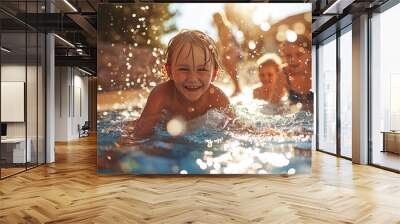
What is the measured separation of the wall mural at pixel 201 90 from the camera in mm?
6535

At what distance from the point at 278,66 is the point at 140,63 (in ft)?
7.93

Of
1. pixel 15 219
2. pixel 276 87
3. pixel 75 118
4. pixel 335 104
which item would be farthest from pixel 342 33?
pixel 75 118

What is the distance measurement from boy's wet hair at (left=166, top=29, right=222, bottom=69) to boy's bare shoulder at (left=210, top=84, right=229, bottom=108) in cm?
39

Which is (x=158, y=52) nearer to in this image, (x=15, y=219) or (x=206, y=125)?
(x=206, y=125)

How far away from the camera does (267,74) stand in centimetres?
660

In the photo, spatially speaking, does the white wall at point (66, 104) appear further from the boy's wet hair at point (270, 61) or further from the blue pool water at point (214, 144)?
the boy's wet hair at point (270, 61)

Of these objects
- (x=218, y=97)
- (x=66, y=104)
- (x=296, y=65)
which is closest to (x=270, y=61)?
(x=296, y=65)

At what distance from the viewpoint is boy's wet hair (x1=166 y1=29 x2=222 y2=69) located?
655 centimetres

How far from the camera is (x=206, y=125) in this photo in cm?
656

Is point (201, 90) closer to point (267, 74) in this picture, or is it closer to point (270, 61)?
point (267, 74)

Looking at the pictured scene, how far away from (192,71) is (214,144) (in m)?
1.33

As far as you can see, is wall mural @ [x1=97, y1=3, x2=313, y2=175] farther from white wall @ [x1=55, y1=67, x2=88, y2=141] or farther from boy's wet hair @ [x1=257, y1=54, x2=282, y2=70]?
white wall @ [x1=55, y1=67, x2=88, y2=141]

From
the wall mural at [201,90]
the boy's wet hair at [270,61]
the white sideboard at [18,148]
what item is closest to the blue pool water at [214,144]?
the wall mural at [201,90]

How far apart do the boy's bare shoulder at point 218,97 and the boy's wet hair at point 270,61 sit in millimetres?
826
